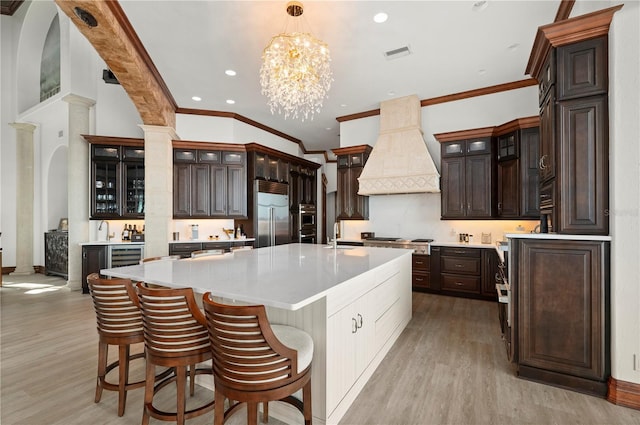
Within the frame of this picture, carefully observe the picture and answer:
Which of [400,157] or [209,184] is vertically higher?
[400,157]

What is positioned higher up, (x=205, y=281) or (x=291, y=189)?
(x=291, y=189)

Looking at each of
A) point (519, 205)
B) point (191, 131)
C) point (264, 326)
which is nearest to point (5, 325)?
point (191, 131)

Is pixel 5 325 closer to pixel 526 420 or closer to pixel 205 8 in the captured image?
pixel 205 8

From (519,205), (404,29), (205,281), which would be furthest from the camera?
(519,205)

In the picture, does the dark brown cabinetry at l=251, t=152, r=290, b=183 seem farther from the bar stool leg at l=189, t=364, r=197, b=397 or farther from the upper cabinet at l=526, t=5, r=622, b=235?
the upper cabinet at l=526, t=5, r=622, b=235

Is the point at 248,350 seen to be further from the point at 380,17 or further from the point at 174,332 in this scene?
the point at 380,17

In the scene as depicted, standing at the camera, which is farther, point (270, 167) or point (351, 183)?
point (270, 167)

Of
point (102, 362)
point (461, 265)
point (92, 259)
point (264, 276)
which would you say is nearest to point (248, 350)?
point (264, 276)

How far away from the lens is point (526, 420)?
2033 mm

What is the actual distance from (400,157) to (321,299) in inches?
176

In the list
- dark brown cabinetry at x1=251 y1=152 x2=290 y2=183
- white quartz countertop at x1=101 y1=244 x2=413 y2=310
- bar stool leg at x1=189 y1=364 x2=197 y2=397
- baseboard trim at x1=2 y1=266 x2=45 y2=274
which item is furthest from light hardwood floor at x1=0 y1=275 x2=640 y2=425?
baseboard trim at x1=2 y1=266 x2=45 y2=274

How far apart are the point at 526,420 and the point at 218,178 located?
6000 mm

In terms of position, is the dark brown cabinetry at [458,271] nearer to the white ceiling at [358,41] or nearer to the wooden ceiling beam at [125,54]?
the white ceiling at [358,41]

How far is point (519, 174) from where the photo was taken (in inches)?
184
